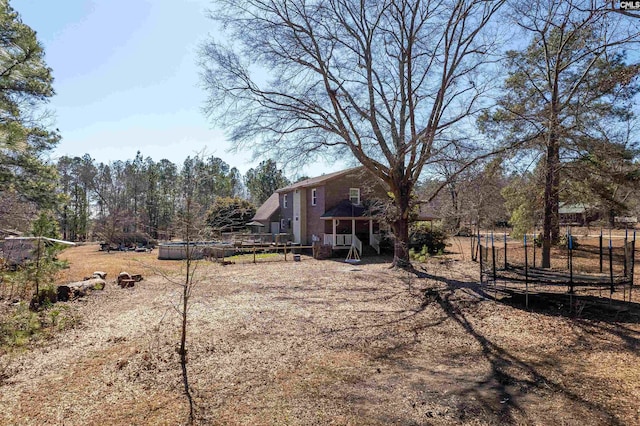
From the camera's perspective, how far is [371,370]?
19.2 ft

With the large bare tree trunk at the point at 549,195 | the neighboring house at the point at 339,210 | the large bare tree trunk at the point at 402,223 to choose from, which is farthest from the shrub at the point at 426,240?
the large bare tree trunk at the point at 549,195

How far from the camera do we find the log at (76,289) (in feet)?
37.3

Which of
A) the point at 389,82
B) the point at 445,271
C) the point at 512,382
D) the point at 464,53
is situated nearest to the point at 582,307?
the point at 512,382

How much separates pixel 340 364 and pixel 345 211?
19.2m

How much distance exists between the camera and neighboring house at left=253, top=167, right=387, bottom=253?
24.8m

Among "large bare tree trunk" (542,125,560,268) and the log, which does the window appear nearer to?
"large bare tree trunk" (542,125,560,268)

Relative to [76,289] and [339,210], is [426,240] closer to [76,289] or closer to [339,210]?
[339,210]

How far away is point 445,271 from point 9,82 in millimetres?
19842

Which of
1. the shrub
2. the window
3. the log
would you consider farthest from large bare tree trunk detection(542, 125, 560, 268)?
the log

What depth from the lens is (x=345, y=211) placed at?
25109 mm

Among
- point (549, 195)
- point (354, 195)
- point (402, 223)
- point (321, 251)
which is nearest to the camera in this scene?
point (549, 195)

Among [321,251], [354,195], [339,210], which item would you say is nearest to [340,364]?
[321,251]

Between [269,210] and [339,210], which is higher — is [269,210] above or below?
above

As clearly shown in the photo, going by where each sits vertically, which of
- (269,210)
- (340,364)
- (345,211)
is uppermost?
(269,210)
